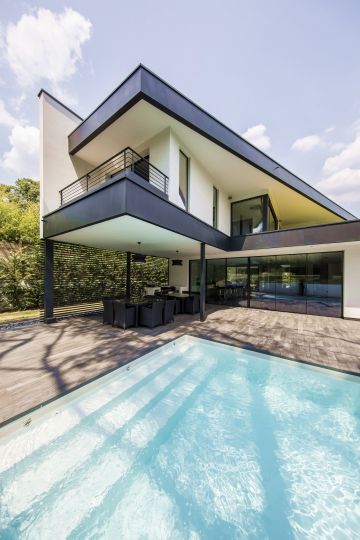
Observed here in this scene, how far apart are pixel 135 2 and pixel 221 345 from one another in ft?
33.6

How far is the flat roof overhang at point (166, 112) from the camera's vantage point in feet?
15.9

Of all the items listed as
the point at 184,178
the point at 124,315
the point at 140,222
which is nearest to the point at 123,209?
the point at 140,222

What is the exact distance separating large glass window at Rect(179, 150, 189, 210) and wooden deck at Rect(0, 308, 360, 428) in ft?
14.6

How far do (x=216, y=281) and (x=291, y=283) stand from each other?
3.74m

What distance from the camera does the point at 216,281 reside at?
11.5m

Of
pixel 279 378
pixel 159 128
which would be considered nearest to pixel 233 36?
pixel 159 128

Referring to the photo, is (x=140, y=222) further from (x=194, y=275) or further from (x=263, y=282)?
(x=194, y=275)

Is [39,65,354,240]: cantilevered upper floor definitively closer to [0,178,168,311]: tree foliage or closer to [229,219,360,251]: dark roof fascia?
[229,219,360,251]: dark roof fascia

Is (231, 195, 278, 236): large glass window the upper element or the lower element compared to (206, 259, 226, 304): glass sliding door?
upper

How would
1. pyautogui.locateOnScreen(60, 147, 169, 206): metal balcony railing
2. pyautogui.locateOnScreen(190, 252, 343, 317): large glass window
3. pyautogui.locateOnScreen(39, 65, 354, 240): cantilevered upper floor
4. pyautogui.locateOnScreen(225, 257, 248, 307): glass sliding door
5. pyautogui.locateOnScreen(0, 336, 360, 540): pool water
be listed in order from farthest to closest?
pyautogui.locateOnScreen(225, 257, 248, 307): glass sliding door < pyautogui.locateOnScreen(190, 252, 343, 317): large glass window < pyautogui.locateOnScreen(60, 147, 169, 206): metal balcony railing < pyautogui.locateOnScreen(39, 65, 354, 240): cantilevered upper floor < pyautogui.locateOnScreen(0, 336, 360, 540): pool water

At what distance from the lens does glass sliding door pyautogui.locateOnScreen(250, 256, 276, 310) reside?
9.80 metres

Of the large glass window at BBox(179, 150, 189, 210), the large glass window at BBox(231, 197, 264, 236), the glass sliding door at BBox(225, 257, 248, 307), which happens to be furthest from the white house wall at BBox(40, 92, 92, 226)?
the glass sliding door at BBox(225, 257, 248, 307)

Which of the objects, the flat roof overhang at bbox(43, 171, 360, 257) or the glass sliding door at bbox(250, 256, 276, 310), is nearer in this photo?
the flat roof overhang at bbox(43, 171, 360, 257)

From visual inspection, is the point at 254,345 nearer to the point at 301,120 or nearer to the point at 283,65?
the point at 283,65
